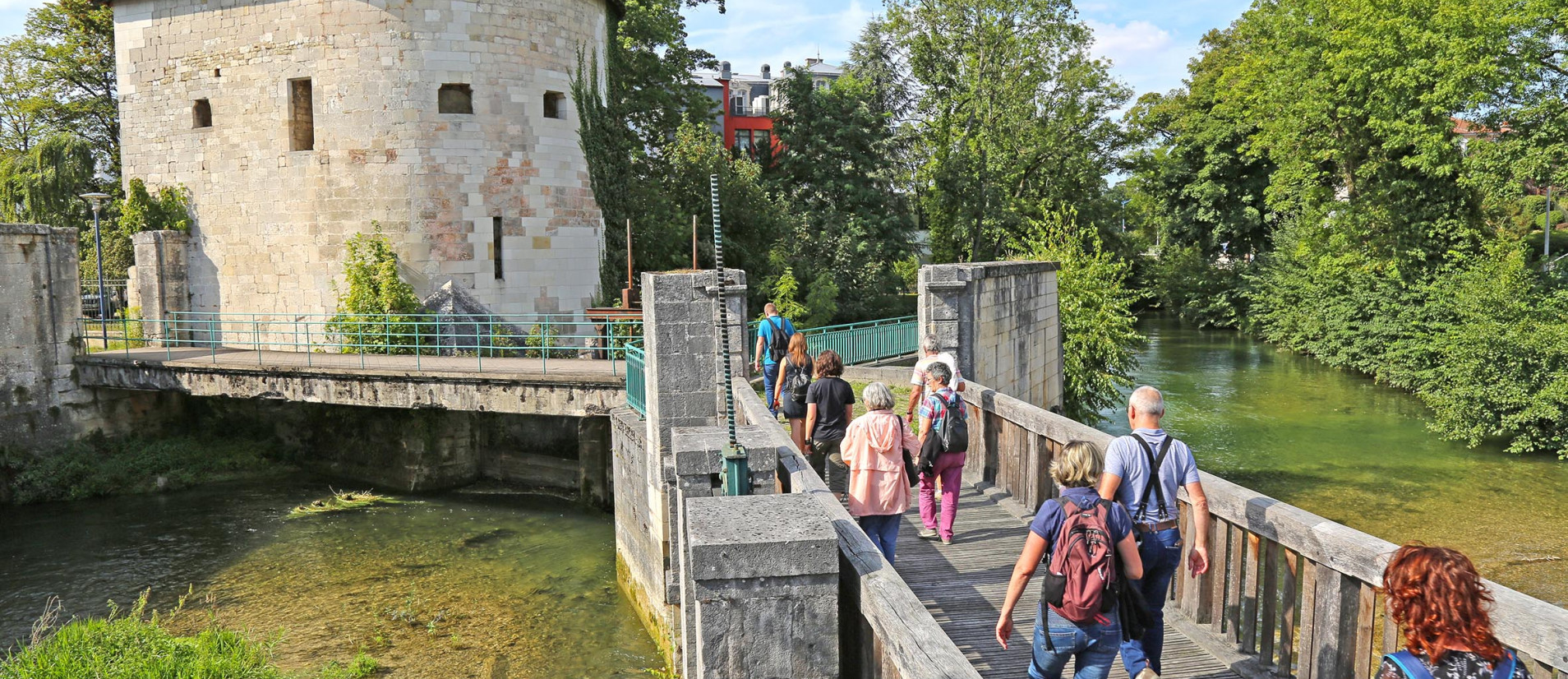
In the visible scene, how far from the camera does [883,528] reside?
6137mm

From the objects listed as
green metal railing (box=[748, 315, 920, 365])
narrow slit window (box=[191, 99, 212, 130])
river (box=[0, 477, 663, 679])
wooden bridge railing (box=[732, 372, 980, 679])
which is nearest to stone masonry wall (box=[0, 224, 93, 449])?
river (box=[0, 477, 663, 679])

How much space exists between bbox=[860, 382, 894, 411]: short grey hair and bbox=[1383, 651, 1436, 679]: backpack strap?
343 cm

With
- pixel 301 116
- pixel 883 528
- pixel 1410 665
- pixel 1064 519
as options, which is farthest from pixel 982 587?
pixel 301 116

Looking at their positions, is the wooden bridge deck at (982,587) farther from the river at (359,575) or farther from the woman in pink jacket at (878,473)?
the river at (359,575)

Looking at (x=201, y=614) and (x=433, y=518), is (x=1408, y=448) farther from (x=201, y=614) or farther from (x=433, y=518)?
(x=201, y=614)

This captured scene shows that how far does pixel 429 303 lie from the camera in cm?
2062

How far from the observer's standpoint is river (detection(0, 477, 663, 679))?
11.6m

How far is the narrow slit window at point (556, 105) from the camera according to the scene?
21969mm

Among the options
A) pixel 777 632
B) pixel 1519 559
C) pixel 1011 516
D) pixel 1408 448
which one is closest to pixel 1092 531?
pixel 777 632

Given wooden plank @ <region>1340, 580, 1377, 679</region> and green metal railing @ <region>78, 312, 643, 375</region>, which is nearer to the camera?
wooden plank @ <region>1340, 580, 1377, 679</region>

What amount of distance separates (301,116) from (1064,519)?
20337 mm

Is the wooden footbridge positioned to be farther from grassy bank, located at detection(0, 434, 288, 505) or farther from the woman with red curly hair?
grassy bank, located at detection(0, 434, 288, 505)

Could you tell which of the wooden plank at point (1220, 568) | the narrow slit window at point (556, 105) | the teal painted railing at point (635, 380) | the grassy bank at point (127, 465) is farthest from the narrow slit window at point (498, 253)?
the wooden plank at point (1220, 568)

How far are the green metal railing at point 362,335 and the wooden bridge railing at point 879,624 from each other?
43.7ft
